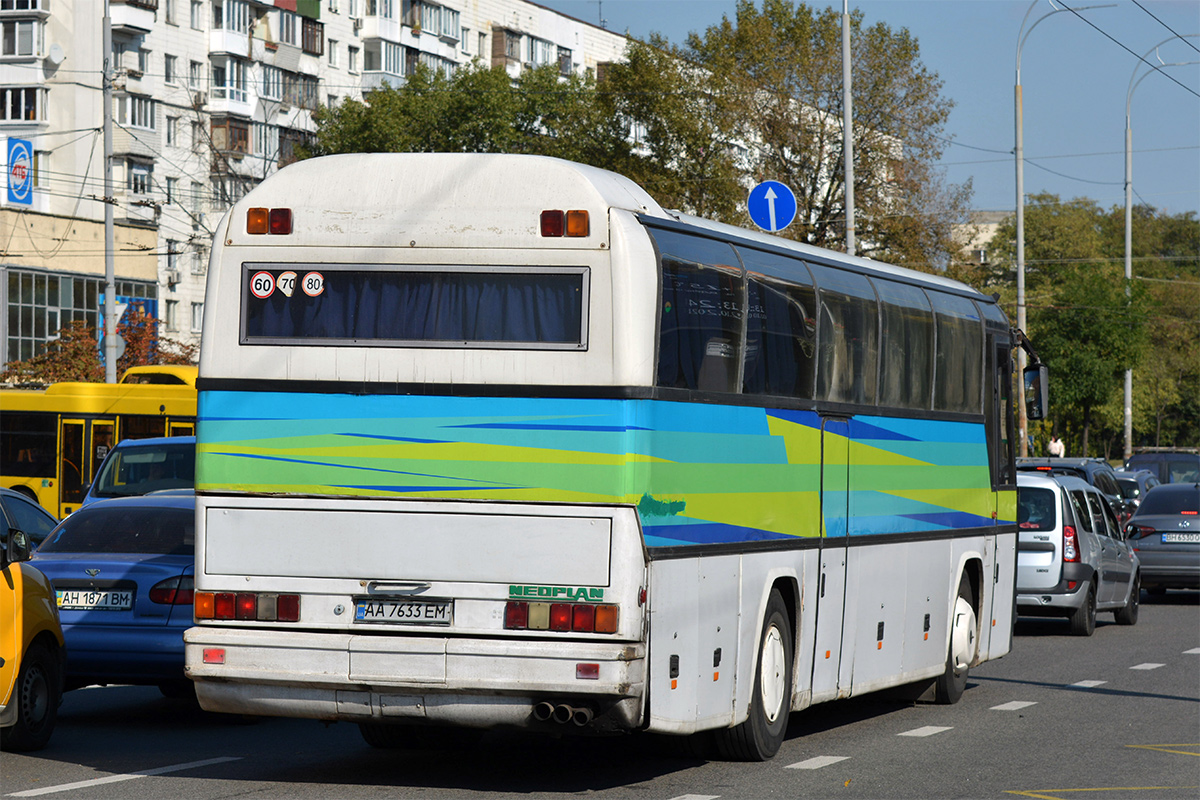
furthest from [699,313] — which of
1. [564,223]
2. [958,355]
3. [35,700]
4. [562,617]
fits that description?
[958,355]

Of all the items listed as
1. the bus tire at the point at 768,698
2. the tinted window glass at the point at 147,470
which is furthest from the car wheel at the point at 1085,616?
the bus tire at the point at 768,698

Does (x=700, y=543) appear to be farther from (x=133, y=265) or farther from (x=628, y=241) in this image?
(x=133, y=265)

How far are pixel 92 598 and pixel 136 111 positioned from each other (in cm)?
6058

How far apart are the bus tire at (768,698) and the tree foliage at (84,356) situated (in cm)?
4272

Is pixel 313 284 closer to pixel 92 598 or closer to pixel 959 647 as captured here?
pixel 92 598

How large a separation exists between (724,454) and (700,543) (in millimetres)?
578

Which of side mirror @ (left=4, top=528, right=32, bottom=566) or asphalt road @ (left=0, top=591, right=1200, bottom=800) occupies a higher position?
side mirror @ (left=4, top=528, right=32, bottom=566)

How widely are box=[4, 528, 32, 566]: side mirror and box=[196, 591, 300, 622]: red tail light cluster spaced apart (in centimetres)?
159

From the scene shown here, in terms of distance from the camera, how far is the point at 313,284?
9.01 metres

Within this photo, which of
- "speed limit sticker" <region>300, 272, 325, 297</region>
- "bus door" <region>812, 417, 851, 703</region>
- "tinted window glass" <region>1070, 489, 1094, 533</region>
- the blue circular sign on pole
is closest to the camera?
"speed limit sticker" <region>300, 272, 325, 297</region>

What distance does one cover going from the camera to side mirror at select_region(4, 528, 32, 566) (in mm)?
9953

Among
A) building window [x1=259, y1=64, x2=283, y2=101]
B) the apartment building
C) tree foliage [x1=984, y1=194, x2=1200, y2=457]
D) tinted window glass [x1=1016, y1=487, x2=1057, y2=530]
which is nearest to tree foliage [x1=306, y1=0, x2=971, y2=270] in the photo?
tree foliage [x1=984, y1=194, x2=1200, y2=457]

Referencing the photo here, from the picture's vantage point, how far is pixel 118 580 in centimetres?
1143

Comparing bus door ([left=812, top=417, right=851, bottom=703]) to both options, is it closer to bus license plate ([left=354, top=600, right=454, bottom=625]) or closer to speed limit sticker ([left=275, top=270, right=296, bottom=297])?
bus license plate ([left=354, top=600, right=454, bottom=625])
